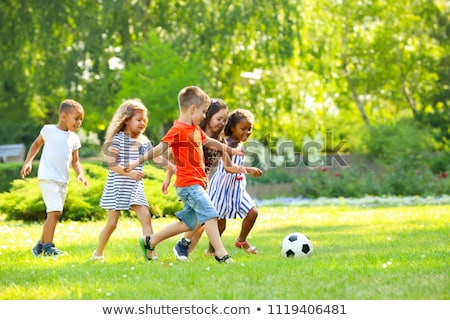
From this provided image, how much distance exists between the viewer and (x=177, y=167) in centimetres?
716

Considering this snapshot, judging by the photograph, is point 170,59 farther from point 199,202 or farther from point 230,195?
point 199,202

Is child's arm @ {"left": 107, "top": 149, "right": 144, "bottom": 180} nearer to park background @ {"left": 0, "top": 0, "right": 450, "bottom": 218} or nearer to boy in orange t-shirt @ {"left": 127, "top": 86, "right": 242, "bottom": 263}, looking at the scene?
boy in orange t-shirt @ {"left": 127, "top": 86, "right": 242, "bottom": 263}

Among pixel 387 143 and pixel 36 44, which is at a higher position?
pixel 36 44

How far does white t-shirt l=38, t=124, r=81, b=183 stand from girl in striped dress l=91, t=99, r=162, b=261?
0.88m

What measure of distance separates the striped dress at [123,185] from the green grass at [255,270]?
563 millimetres

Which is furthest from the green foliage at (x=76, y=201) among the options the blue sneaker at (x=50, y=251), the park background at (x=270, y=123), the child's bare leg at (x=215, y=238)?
the child's bare leg at (x=215, y=238)

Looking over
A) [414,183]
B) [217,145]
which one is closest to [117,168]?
[217,145]

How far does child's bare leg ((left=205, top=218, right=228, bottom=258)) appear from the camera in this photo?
7.00 meters

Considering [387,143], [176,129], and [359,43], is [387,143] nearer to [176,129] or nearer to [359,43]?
[359,43]

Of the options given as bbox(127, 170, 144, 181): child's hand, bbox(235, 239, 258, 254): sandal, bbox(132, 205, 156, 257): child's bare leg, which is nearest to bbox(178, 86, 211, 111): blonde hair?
bbox(127, 170, 144, 181): child's hand

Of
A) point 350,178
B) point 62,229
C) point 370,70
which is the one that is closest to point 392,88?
point 370,70

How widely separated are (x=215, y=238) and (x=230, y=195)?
1326 millimetres

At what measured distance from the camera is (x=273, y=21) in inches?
909

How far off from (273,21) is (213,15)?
1.85 m
